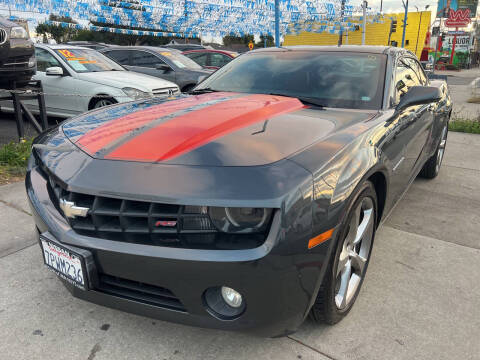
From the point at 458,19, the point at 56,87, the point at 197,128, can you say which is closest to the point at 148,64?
the point at 56,87

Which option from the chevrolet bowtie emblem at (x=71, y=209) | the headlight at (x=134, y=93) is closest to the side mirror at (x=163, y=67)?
the headlight at (x=134, y=93)

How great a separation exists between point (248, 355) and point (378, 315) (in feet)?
2.53

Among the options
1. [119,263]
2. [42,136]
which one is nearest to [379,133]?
[119,263]

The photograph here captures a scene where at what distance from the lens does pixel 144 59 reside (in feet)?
29.2

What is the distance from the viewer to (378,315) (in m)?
2.13

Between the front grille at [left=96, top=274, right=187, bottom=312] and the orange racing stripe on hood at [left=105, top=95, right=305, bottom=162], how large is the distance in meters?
0.52

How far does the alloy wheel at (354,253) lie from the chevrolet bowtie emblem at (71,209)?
1.16 m

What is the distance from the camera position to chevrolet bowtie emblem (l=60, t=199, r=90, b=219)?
1.64m

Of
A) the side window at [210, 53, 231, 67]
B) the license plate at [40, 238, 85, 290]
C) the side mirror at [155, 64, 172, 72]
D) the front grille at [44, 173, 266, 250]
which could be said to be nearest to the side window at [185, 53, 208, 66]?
the side window at [210, 53, 231, 67]

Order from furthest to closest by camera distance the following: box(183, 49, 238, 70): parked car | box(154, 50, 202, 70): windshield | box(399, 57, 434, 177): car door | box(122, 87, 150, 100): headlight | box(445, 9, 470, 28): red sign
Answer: box(445, 9, 470, 28): red sign, box(183, 49, 238, 70): parked car, box(154, 50, 202, 70): windshield, box(122, 87, 150, 100): headlight, box(399, 57, 434, 177): car door

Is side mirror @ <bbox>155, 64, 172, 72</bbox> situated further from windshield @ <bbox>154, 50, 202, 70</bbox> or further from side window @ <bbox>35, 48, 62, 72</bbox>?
side window @ <bbox>35, 48, 62, 72</bbox>

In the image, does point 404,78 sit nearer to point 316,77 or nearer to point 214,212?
point 316,77

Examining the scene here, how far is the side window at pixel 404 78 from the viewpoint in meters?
2.92

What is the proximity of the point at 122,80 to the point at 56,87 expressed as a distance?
120 centimetres
